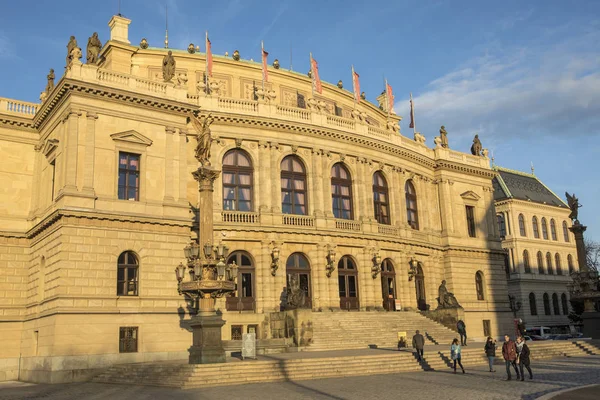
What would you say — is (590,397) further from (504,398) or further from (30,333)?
(30,333)

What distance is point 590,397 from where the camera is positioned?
1741 cm

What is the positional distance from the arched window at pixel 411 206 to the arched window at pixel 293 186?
1080cm

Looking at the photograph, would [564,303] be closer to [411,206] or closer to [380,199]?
[411,206]

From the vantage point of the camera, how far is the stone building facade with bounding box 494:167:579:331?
75750mm

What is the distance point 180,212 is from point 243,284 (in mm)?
6472

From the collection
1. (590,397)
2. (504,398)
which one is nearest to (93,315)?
(504,398)

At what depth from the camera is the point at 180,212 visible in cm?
3575

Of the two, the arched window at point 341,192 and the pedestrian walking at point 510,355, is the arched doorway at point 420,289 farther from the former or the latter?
the pedestrian walking at point 510,355

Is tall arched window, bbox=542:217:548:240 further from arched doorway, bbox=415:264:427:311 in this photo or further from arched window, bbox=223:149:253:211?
arched window, bbox=223:149:253:211

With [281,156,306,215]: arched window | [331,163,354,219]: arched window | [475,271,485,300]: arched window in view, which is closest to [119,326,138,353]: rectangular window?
[281,156,306,215]: arched window

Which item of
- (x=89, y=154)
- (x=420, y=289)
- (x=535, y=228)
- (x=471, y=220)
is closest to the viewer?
(x=89, y=154)

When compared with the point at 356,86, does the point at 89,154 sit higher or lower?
lower

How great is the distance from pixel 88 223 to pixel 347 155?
65.1 ft

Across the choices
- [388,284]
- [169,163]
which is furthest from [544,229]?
[169,163]
